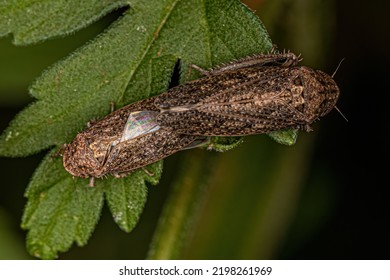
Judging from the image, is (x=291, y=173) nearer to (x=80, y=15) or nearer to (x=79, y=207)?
(x=79, y=207)

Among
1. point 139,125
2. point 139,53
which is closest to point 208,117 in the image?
point 139,125

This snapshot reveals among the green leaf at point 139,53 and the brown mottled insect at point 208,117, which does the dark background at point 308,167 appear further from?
the green leaf at point 139,53

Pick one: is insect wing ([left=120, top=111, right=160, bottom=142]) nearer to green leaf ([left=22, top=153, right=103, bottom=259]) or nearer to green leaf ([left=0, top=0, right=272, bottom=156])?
green leaf ([left=0, top=0, right=272, bottom=156])

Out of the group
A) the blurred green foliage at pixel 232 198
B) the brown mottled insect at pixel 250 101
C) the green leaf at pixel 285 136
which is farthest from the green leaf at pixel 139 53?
the blurred green foliage at pixel 232 198

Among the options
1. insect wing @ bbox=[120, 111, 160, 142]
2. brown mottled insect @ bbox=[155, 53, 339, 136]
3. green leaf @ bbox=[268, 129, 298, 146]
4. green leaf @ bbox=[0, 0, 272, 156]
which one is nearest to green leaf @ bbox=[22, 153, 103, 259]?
green leaf @ bbox=[0, 0, 272, 156]

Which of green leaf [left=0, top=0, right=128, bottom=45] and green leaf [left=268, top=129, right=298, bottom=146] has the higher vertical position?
green leaf [left=0, top=0, right=128, bottom=45]

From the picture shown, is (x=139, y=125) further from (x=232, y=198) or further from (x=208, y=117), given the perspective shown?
(x=232, y=198)
